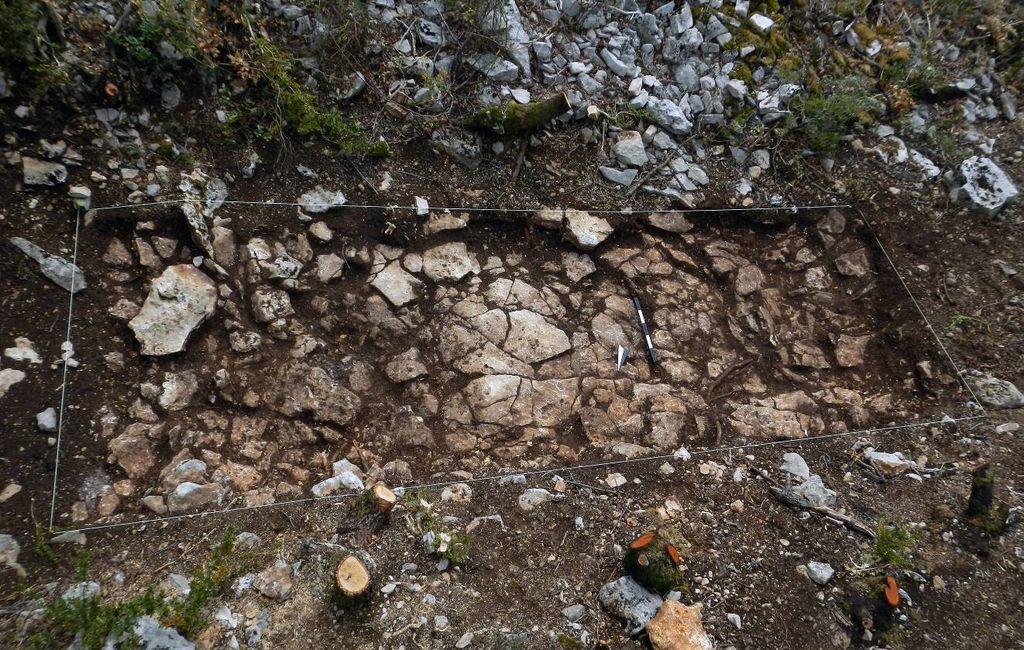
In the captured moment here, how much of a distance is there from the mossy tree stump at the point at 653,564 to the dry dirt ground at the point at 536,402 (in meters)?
0.12

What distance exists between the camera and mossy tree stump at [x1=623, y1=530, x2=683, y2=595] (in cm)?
218

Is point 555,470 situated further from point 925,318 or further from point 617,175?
point 925,318

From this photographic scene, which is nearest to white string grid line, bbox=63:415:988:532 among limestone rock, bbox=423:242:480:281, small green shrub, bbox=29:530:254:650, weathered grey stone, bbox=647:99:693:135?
small green shrub, bbox=29:530:254:650

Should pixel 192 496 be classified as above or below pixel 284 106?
below

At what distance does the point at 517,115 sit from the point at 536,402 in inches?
67.6

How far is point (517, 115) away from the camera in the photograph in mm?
3461

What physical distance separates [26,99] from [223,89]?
0.83 meters

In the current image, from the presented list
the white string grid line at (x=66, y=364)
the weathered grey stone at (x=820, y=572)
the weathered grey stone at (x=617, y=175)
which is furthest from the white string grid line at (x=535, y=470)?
the weathered grey stone at (x=820, y=572)

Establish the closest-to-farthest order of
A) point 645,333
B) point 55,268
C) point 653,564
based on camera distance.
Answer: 1. point 653,564
2. point 55,268
3. point 645,333

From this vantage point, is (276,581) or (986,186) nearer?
(276,581)

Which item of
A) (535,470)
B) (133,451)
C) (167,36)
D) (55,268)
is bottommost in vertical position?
(535,470)

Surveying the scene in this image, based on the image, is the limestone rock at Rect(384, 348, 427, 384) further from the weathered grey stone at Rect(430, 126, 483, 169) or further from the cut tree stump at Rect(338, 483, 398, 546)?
the weathered grey stone at Rect(430, 126, 483, 169)

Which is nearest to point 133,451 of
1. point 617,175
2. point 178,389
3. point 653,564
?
point 178,389

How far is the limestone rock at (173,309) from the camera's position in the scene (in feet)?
8.57
